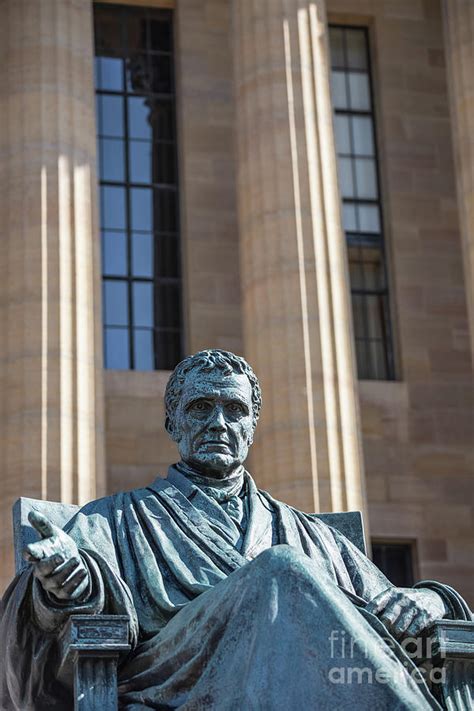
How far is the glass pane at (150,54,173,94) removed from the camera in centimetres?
3269

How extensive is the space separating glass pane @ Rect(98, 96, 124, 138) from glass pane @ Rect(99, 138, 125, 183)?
13cm

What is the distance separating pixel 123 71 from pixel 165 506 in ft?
76.6

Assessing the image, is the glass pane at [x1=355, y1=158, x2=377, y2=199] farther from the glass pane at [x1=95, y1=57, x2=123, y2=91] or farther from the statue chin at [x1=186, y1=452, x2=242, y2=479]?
the statue chin at [x1=186, y1=452, x2=242, y2=479]

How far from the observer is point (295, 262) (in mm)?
27375

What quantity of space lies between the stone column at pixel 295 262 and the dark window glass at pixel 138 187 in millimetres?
2989

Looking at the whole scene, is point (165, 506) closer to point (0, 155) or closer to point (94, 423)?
point (94, 423)

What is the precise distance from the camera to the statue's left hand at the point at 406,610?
9.21 metres

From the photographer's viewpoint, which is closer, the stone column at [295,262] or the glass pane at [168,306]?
the stone column at [295,262]

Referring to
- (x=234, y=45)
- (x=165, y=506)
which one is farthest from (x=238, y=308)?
(x=165, y=506)

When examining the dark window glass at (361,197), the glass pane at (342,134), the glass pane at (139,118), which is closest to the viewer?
the dark window glass at (361,197)

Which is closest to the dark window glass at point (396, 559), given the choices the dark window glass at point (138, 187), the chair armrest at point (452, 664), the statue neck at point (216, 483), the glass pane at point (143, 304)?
the dark window glass at point (138, 187)

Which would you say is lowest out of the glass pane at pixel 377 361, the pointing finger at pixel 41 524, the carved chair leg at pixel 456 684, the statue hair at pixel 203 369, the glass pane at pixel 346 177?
the carved chair leg at pixel 456 684

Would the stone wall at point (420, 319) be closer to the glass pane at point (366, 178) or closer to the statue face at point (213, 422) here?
the glass pane at point (366, 178)

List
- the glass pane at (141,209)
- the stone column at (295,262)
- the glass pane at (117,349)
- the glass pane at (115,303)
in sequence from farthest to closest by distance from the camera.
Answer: the glass pane at (141,209) < the glass pane at (115,303) < the glass pane at (117,349) < the stone column at (295,262)
